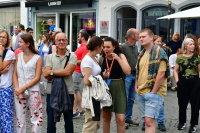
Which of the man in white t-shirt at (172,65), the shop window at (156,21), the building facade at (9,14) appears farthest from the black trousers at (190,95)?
the building facade at (9,14)

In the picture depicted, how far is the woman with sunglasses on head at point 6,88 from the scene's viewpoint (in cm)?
581

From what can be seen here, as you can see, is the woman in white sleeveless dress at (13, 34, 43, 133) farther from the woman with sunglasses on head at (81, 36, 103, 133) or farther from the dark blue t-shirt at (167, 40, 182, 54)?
the dark blue t-shirt at (167, 40, 182, 54)

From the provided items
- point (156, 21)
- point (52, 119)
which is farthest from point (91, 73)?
point (156, 21)

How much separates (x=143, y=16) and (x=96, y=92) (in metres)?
11.9

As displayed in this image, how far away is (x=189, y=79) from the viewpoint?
280 inches

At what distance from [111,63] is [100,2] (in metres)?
12.3

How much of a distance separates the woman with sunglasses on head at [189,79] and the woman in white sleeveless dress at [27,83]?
2.85 meters

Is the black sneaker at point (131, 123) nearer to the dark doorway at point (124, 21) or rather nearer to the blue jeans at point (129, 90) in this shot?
the blue jeans at point (129, 90)

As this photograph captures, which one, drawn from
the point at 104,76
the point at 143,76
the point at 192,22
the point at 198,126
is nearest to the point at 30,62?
the point at 104,76

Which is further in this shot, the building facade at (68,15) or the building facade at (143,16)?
the building facade at (68,15)

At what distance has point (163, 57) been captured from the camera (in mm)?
5551

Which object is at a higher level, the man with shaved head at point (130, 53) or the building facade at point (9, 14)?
the building facade at point (9, 14)

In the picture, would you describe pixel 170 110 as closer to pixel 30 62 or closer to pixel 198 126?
pixel 198 126

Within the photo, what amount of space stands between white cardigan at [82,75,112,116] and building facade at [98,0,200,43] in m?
10.7
